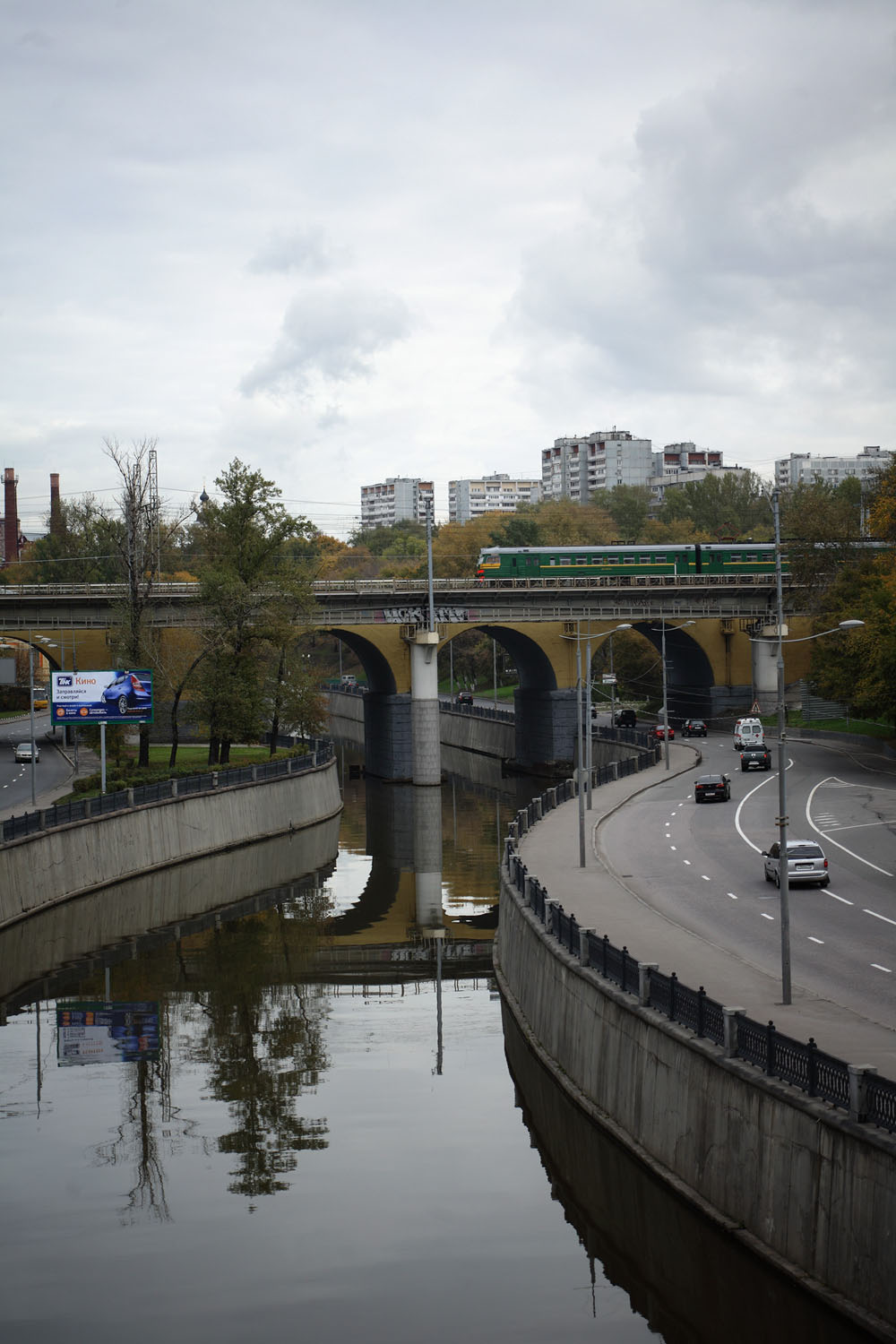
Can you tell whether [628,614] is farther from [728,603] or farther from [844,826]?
[844,826]

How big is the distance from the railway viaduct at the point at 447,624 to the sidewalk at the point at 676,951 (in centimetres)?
4116

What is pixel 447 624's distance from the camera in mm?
99812

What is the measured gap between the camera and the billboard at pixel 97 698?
62531 millimetres

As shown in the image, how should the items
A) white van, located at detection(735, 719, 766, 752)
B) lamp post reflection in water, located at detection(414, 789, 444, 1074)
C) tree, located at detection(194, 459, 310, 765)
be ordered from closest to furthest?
lamp post reflection in water, located at detection(414, 789, 444, 1074) < tree, located at detection(194, 459, 310, 765) < white van, located at detection(735, 719, 766, 752)

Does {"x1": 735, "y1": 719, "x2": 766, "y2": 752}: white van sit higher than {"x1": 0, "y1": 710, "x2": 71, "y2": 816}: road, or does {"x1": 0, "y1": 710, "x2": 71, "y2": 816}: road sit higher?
{"x1": 735, "y1": 719, "x2": 766, "y2": 752}: white van

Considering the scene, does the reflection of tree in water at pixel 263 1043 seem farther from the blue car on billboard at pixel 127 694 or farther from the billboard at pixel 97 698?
the blue car on billboard at pixel 127 694

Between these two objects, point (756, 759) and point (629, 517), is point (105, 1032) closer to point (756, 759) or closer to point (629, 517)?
point (756, 759)

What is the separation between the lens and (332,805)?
270 ft

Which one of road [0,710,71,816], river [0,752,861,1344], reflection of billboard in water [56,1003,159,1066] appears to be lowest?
reflection of billboard in water [56,1003,159,1066]

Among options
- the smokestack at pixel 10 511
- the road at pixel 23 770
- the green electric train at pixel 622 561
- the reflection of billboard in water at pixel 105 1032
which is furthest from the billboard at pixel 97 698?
the smokestack at pixel 10 511

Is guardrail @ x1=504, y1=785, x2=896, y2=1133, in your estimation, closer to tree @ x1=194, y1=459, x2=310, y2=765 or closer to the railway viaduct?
tree @ x1=194, y1=459, x2=310, y2=765

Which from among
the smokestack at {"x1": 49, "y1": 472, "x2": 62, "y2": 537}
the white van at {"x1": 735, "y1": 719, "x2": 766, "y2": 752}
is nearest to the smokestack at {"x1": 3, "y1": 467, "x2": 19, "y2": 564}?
the smokestack at {"x1": 49, "y1": 472, "x2": 62, "y2": 537}

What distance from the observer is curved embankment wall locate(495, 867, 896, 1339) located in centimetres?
1695

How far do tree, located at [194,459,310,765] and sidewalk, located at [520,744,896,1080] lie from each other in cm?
2131
